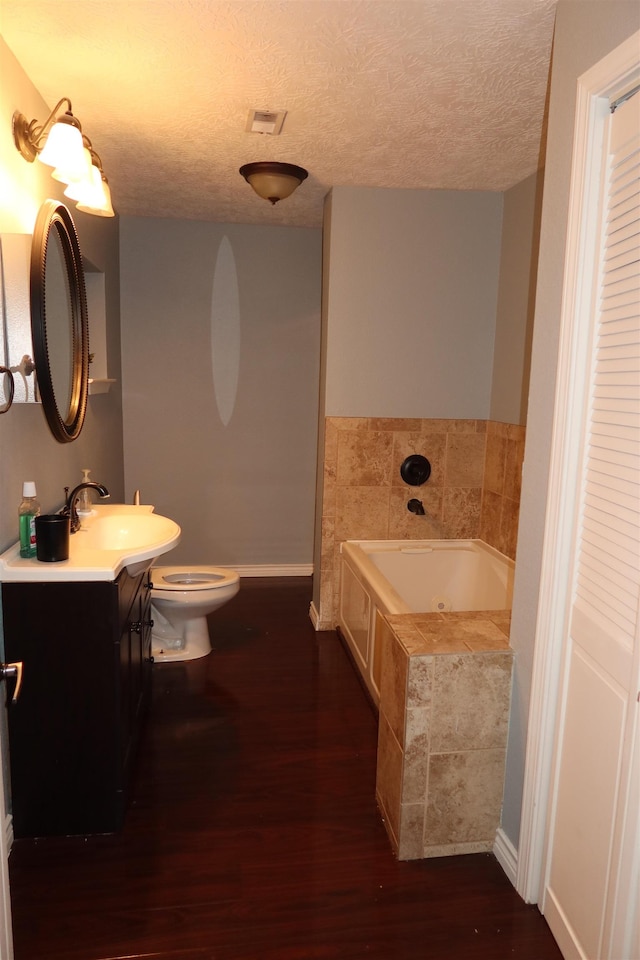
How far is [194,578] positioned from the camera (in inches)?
140

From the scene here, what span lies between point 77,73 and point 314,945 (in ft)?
8.76

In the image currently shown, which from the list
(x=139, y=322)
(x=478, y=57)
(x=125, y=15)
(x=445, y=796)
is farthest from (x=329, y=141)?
(x=445, y=796)

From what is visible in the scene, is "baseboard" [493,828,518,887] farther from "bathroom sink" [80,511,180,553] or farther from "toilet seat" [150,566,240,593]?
"toilet seat" [150,566,240,593]

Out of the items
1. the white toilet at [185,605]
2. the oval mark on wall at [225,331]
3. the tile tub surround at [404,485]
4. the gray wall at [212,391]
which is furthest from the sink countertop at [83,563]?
the oval mark on wall at [225,331]

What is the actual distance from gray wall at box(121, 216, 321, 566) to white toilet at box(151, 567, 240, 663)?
1.06 metres

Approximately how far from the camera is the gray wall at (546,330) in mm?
1607

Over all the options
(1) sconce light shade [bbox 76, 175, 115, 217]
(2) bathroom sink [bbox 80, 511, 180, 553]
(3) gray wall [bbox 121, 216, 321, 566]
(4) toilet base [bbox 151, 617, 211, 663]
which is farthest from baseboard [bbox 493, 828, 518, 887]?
(3) gray wall [bbox 121, 216, 321, 566]

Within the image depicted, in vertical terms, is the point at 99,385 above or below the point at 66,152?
below

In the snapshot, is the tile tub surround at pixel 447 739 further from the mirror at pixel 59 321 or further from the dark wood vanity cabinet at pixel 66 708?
the mirror at pixel 59 321

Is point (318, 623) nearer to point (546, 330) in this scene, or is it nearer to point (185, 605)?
point (185, 605)

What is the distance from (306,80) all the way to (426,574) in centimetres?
238

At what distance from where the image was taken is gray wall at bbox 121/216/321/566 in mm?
4359

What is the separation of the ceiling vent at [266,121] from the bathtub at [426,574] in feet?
6.31

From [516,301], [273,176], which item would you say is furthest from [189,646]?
[516,301]
